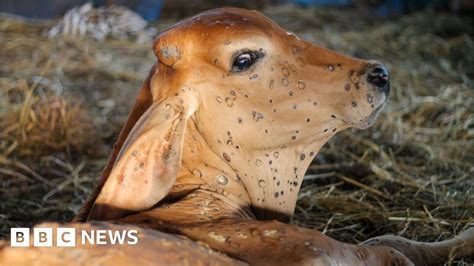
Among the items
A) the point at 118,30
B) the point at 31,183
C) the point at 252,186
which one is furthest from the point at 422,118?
the point at 118,30

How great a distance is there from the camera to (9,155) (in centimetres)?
595

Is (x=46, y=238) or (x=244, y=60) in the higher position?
(x=244, y=60)

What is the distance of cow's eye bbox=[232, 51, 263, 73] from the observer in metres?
3.46

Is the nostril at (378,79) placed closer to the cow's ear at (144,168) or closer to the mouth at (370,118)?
the mouth at (370,118)

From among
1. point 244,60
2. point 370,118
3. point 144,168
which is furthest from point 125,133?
point 370,118

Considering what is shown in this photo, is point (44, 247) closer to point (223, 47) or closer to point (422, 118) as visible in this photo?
point (223, 47)

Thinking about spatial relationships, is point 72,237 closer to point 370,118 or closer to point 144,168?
point 144,168

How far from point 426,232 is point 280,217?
0.95 m

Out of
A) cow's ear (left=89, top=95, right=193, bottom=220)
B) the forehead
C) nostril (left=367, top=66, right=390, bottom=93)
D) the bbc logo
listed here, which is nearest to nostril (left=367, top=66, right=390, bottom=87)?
nostril (left=367, top=66, right=390, bottom=93)

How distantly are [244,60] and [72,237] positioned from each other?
3.37ft

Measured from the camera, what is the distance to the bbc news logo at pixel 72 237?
2.74m

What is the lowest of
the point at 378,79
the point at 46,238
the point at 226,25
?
the point at 46,238

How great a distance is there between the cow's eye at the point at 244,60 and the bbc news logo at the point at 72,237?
0.85 m

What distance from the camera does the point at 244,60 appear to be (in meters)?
3.47
